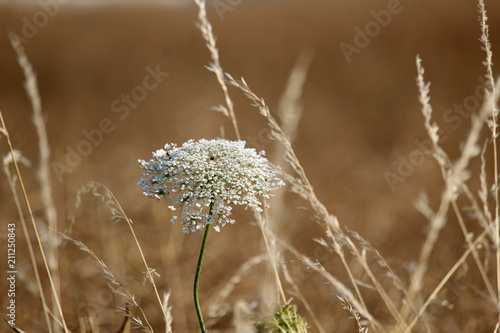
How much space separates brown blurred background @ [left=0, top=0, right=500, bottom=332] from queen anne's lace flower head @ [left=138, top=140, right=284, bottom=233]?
2.16 metres

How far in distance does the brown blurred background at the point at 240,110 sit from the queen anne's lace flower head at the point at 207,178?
2156 mm

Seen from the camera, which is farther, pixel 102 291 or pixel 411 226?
pixel 411 226

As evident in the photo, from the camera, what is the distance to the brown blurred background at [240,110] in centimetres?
394

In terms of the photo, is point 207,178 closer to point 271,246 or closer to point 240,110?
point 271,246

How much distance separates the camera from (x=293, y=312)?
1252 mm

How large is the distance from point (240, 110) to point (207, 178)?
892 cm

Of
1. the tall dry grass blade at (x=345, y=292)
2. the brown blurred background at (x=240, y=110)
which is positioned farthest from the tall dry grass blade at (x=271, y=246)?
the brown blurred background at (x=240, y=110)

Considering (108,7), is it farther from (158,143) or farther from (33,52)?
(158,143)

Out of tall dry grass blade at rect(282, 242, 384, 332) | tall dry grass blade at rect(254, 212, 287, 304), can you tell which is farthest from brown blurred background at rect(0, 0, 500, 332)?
tall dry grass blade at rect(282, 242, 384, 332)

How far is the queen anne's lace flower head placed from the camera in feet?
3.79

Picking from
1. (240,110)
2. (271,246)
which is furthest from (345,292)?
(240,110)

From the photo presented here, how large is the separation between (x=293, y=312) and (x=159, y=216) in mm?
3243

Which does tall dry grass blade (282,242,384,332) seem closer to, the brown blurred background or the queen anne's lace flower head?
the queen anne's lace flower head

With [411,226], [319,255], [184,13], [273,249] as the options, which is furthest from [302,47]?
[273,249]
